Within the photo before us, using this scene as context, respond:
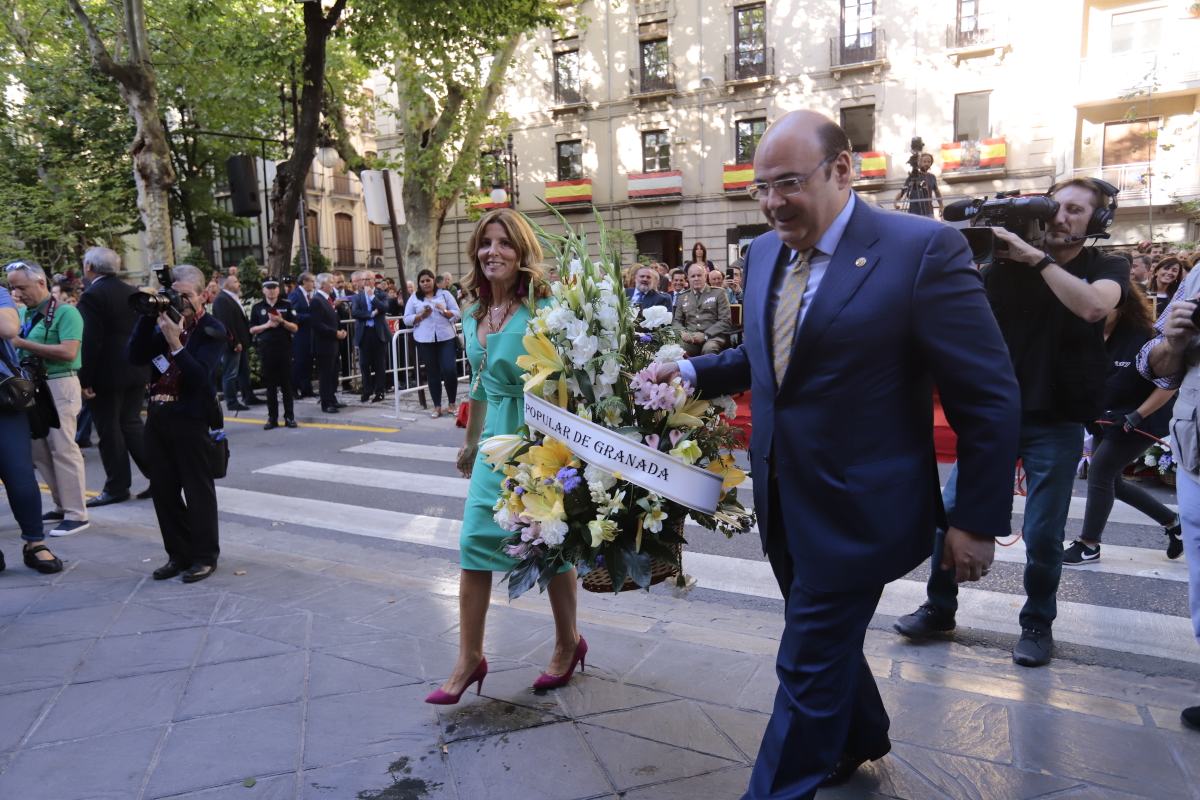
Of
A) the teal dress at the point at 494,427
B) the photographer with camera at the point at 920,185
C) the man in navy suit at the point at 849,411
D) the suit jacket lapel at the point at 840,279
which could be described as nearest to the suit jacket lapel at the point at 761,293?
the man in navy suit at the point at 849,411

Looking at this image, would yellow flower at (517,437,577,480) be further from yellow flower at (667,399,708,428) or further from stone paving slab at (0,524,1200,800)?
stone paving slab at (0,524,1200,800)

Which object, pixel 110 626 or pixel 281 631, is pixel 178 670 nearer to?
pixel 281 631

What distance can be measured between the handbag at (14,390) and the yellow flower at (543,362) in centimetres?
396

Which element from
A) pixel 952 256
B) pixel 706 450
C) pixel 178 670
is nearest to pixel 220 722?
pixel 178 670

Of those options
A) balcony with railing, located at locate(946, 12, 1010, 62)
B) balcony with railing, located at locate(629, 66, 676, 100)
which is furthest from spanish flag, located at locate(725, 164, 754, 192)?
balcony with railing, located at locate(946, 12, 1010, 62)

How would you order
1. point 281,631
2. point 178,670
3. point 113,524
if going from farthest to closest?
point 113,524 → point 281,631 → point 178,670

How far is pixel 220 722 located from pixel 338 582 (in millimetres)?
1672

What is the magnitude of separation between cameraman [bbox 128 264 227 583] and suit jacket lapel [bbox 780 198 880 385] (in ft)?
12.5

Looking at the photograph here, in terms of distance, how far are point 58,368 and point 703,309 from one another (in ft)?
20.6

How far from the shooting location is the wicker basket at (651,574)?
282 centimetres

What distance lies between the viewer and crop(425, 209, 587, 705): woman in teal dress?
3.19m

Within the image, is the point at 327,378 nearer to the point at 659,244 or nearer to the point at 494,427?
the point at 494,427

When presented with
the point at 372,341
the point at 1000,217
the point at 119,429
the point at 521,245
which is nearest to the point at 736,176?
the point at 372,341

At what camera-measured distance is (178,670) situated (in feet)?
12.1
